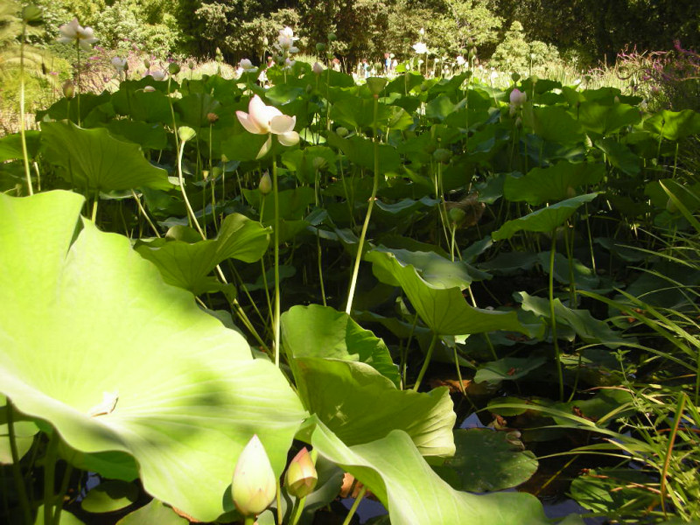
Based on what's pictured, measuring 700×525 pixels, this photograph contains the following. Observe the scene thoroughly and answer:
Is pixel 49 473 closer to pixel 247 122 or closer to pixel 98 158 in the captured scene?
pixel 247 122

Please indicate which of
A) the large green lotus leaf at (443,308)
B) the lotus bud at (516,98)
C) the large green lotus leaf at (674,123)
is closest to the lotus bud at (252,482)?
the large green lotus leaf at (443,308)

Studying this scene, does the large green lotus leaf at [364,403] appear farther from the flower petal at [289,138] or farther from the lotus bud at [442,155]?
the lotus bud at [442,155]

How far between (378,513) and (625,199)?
1.26 metres

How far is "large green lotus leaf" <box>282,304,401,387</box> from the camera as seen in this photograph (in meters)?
0.94

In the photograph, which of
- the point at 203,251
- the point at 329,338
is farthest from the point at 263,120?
the point at 329,338

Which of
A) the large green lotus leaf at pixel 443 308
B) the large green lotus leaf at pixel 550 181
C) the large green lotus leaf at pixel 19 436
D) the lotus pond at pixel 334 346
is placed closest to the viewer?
the lotus pond at pixel 334 346

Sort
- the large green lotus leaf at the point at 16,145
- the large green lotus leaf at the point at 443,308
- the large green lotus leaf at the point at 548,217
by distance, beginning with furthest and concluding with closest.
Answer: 1. the large green lotus leaf at the point at 16,145
2. the large green lotus leaf at the point at 548,217
3. the large green lotus leaf at the point at 443,308

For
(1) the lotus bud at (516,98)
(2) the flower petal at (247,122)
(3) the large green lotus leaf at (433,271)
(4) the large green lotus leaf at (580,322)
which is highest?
(2) the flower petal at (247,122)

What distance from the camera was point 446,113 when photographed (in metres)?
2.29

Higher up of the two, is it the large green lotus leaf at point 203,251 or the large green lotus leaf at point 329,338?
A: the large green lotus leaf at point 203,251

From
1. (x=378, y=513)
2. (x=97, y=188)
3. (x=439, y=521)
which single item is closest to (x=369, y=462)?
(x=439, y=521)

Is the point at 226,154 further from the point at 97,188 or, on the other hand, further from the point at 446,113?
the point at 446,113

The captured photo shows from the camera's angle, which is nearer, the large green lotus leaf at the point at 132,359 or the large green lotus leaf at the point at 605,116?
the large green lotus leaf at the point at 132,359

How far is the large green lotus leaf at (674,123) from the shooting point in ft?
5.85
